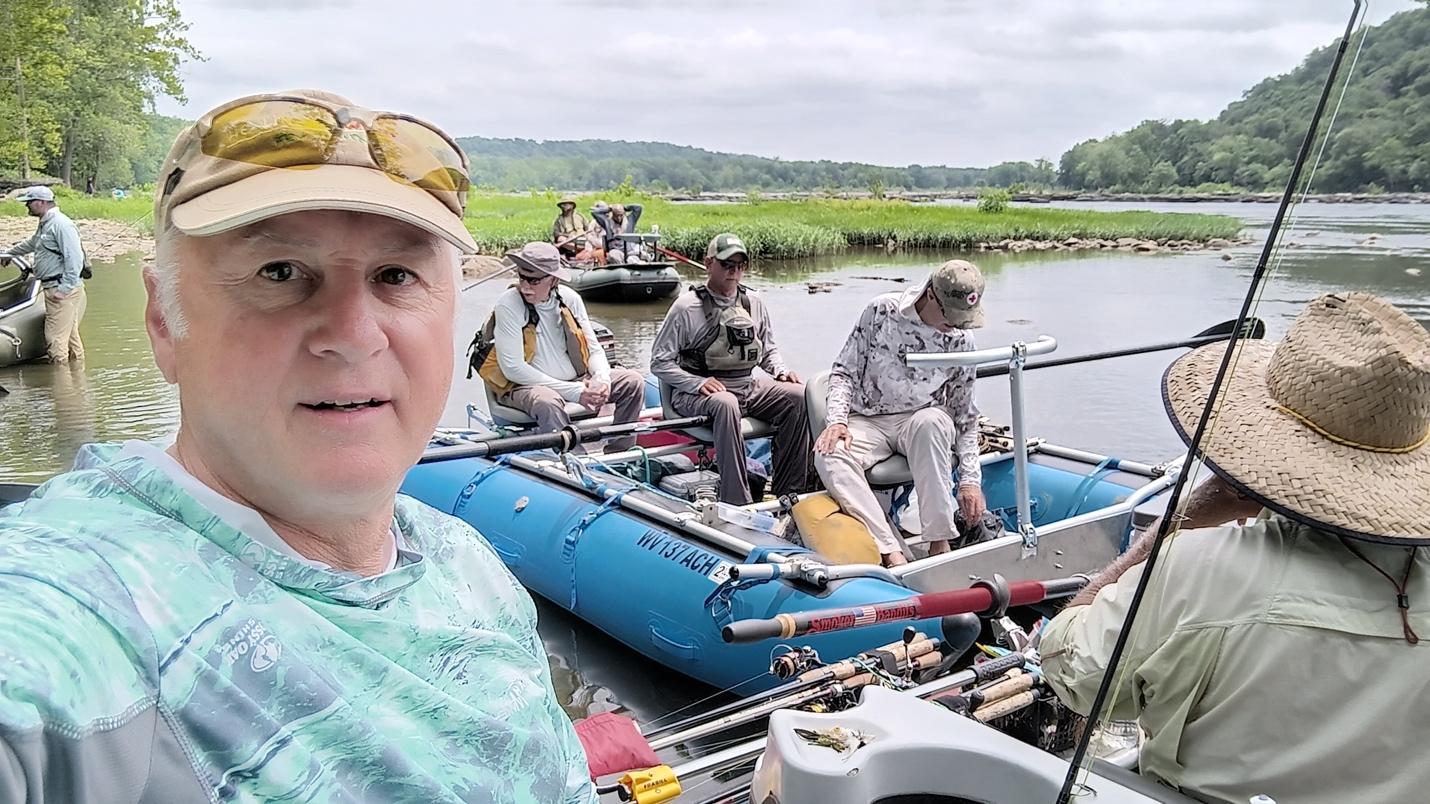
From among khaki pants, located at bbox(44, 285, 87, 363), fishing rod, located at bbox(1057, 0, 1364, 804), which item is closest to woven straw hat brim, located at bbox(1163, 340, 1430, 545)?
fishing rod, located at bbox(1057, 0, 1364, 804)

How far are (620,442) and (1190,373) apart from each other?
4.42 meters

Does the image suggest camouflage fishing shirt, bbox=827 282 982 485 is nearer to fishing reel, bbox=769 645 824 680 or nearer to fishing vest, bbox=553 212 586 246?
fishing reel, bbox=769 645 824 680

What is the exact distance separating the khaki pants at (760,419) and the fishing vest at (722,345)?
122 millimetres

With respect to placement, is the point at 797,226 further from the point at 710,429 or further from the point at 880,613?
the point at 880,613

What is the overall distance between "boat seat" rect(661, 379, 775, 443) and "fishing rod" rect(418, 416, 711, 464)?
0.05m

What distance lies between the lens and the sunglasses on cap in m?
0.93

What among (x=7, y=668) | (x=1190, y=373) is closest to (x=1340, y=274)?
(x=1190, y=373)

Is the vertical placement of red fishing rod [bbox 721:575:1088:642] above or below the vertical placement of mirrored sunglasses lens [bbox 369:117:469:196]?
below

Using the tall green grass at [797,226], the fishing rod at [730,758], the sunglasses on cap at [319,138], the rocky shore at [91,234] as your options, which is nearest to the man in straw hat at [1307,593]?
the fishing rod at [730,758]

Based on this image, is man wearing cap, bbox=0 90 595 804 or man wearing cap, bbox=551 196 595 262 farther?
man wearing cap, bbox=551 196 595 262

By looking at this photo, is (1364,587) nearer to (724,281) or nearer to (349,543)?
(349,543)

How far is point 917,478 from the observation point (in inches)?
176

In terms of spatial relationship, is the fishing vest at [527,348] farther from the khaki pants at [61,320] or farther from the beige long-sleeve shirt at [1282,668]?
the khaki pants at [61,320]

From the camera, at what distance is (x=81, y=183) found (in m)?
38.9
